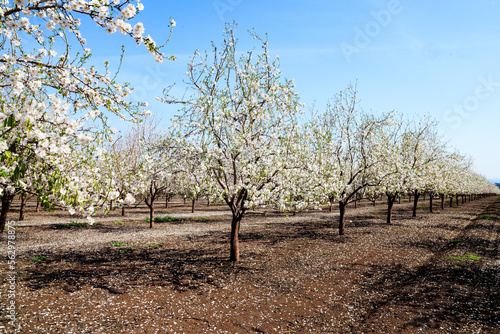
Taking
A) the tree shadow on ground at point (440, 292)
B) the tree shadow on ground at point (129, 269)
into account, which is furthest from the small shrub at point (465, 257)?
the tree shadow on ground at point (129, 269)

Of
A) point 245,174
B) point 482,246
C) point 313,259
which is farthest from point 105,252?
point 482,246

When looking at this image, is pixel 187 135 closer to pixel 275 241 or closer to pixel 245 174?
pixel 245 174

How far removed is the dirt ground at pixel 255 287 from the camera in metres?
8.52

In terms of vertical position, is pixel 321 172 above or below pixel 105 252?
above

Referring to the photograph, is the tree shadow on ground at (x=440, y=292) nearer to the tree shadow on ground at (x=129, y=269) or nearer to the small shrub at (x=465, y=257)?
the small shrub at (x=465, y=257)

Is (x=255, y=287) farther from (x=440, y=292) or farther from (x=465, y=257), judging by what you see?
(x=465, y=257)

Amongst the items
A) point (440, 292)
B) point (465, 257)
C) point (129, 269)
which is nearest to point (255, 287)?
point (129, 269)

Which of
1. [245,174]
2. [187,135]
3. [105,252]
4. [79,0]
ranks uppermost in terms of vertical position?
[79,0]

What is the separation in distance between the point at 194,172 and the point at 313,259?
8.45 metres

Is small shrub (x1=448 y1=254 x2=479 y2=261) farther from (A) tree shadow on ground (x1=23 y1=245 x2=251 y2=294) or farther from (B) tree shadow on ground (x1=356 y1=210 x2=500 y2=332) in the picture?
(A) tree shadow on ground (x1=23 y1=245 x2=251 y2=294)

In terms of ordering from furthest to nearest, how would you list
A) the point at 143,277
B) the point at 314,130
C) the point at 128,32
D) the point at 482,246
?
the point at 314,130
the point at 482,246
the point at 143,277
the point at 128,32

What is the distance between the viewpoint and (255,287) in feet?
37.0

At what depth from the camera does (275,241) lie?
67.1 feet

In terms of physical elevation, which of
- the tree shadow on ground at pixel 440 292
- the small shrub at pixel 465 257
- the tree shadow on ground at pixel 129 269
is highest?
the small shrub at pixel 465 257
